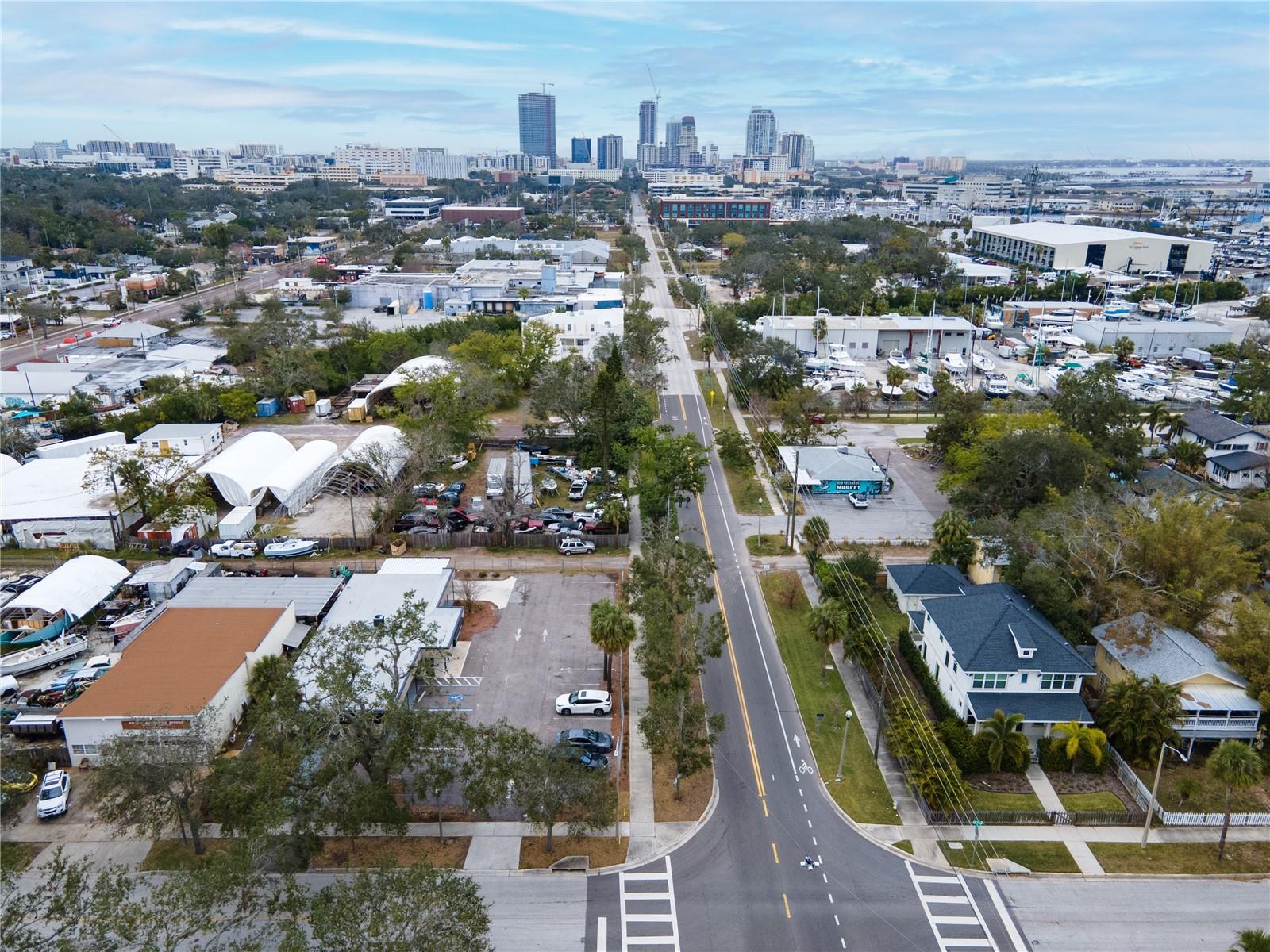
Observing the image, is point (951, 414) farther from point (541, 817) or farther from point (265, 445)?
point (265, 445)

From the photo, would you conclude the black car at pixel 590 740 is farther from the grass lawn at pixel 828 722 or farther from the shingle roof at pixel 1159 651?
the shingle roof at pixel 1159 651

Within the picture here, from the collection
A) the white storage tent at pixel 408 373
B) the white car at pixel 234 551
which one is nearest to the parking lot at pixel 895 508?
the white storage tent at pixel 408 373

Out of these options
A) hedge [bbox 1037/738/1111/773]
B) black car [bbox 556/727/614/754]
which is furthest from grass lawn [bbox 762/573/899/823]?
black car [bbox 556/727/614/754]

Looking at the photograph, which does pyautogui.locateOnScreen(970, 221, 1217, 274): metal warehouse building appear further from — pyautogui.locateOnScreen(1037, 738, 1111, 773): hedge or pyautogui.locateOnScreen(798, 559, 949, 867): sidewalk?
pyautogui.locateOnScreen(1037, 738, 1111, 773): hedge

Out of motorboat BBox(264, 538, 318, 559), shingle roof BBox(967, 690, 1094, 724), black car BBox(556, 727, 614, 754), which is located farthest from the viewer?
motorboat BBox(264, 538, 318, 559)

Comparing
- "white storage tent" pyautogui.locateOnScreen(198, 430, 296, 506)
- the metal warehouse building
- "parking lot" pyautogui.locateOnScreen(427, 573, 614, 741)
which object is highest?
the metal warehouse building

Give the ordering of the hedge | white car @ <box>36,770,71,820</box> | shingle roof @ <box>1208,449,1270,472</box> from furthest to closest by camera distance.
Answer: shingle roof @ <box>1208,449,1270,472</box>, the hedge, white car @ <box>36,770,71,820</box>
